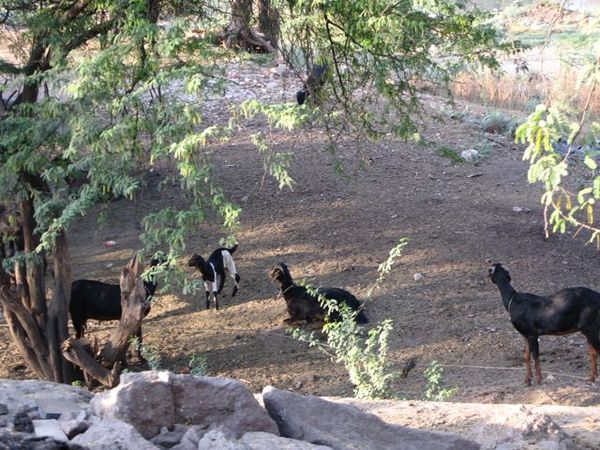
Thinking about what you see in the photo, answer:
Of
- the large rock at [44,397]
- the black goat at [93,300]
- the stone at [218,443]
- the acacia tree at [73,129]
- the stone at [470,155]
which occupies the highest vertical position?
the acacia tree at [73,129]

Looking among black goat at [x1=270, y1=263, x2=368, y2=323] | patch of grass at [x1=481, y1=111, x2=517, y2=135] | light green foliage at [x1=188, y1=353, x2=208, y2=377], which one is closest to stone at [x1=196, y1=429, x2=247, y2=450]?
light green foliage at [x1=188, y1=353, x2=208, y2=377]

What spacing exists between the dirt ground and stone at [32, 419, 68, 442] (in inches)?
206

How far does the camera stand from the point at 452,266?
43.8ft

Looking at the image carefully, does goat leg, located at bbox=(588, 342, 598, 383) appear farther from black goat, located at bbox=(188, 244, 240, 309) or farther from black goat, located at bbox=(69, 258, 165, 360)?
black goat, located at bbox=(69, 258, 165, 360)

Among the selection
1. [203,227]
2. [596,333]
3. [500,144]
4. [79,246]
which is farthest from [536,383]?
[500,144]

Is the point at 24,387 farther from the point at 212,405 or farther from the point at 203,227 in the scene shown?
the point at 203,227

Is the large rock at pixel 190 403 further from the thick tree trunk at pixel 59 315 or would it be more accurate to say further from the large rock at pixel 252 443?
the thick tree trunk at pixel 59 315

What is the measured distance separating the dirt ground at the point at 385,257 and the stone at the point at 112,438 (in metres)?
5.08

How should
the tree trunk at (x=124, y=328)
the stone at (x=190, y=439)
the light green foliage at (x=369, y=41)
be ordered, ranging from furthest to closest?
the tree trunk at (x=124, y=328) < the light green foliage at (x=369, y=41) < the stone at (x=190, y=439)

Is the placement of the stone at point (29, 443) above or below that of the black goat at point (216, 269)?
above

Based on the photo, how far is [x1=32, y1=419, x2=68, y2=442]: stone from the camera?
4.66 meters

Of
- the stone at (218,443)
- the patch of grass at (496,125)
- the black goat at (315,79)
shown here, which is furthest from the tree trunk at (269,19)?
the patch of grass at (496,125)

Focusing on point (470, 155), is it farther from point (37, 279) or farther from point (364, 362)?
point (364, 362)

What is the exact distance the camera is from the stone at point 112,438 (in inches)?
185
